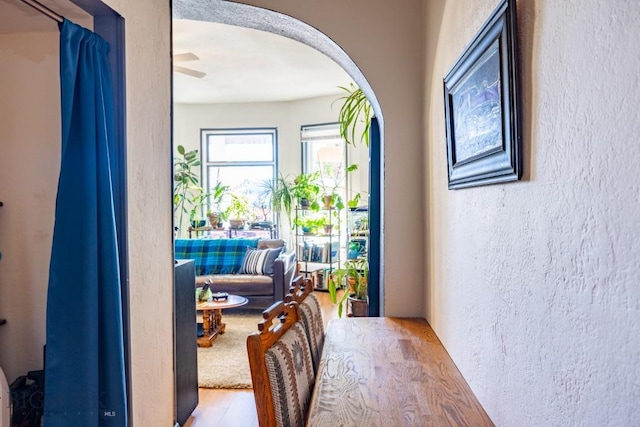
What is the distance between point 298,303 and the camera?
1843mm

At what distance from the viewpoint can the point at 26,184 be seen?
1806 millimetres

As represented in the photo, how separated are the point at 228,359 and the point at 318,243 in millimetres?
3100

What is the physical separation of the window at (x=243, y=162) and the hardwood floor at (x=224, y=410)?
13.8 feet

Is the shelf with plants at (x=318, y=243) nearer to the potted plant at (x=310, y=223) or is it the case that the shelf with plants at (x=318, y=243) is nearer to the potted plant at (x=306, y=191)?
the potted plant at (x=310, y=223)

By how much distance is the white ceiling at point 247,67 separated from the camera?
4156 millimetres

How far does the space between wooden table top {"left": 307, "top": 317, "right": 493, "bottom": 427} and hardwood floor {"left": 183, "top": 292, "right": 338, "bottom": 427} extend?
1091 millimetres

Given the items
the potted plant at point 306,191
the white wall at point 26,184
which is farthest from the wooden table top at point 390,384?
the potted plant at point 306,191

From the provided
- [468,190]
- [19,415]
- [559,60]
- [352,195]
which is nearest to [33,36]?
[19,415]

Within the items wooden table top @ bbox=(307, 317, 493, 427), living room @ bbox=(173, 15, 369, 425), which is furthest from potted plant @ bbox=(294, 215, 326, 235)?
wooden table top @ bbox=(307, 317, 493, 427)

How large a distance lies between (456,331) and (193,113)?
6.44m

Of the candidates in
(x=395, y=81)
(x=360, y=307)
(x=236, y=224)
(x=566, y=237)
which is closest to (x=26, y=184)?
(x=395, y=81)

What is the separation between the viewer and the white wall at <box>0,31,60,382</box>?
1.79 m

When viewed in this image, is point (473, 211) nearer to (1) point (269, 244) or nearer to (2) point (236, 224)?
(1) point (269, 244)

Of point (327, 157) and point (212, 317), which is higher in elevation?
point (327, 157)
